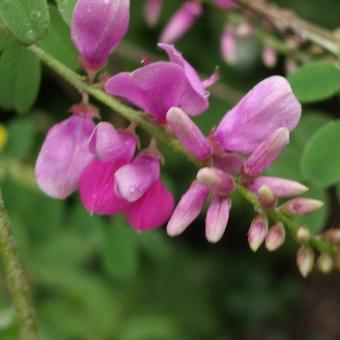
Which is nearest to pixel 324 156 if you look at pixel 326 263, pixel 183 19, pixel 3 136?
pixel 326 263

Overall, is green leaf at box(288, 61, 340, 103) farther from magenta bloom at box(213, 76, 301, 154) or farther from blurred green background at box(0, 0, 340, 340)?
magenta bloom at box(213, 76, 301, 154)

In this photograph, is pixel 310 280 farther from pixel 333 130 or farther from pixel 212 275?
pixel 333 130


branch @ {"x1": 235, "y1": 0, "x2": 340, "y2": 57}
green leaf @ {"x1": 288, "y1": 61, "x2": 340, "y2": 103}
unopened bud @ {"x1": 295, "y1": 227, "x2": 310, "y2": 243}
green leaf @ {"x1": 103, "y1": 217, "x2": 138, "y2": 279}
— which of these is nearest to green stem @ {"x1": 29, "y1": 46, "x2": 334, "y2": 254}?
unopened bud @ {"x1": 295, "y1": 227, "x2": 310, "y2": 243}

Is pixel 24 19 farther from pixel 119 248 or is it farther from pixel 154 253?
pixel 154 253

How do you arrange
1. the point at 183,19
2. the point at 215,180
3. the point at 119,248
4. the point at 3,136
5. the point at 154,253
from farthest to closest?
the point at 154,253 < the point at 3,136 < the point at 119,248 < the point at 183,19 < the point at 215,180

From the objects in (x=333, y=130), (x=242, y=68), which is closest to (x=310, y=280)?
(x=242, y=68)

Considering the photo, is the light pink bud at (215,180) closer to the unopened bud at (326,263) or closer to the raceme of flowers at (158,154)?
the raceme of flowers at (158,154)
